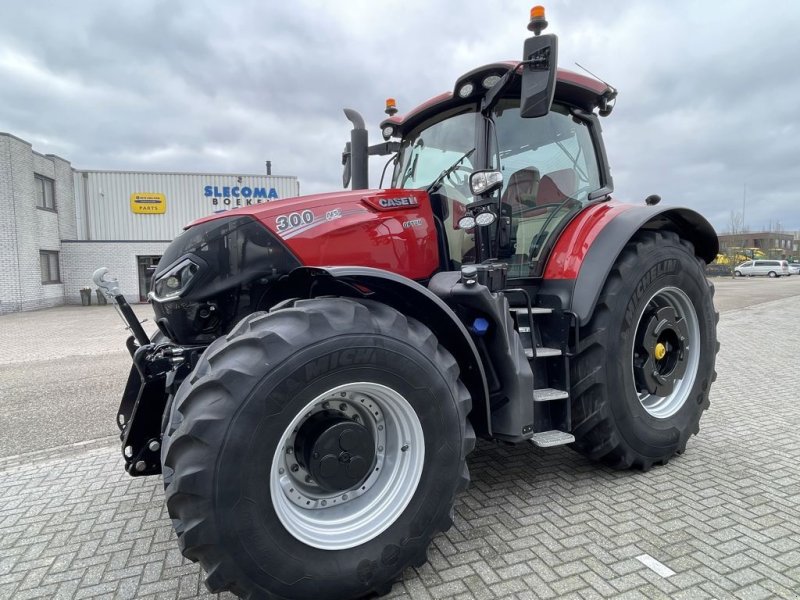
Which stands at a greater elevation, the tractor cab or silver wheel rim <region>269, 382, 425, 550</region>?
the tractor cab

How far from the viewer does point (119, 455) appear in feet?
13.6

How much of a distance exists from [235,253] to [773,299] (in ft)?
77.7

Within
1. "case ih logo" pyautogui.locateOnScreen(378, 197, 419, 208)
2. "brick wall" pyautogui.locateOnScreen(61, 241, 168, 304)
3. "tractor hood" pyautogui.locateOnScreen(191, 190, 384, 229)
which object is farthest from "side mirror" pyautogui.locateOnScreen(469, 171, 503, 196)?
"brick wall" pyautogui.locateOnScreen(61, 241, 168, 304)

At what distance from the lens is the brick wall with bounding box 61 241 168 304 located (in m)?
20.7

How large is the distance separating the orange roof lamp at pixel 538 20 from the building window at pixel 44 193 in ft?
72.9

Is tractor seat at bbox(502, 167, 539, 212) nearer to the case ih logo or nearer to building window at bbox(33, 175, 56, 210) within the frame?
the case ih logo

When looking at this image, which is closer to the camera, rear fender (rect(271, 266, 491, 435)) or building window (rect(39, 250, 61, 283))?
rear fender (rect(271, 266, 491, 435))

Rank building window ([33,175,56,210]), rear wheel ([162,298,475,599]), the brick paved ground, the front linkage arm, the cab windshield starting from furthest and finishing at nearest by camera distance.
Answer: building window ([33,175,56,210])
the cab windshield
the front linkage arm
the brick paved ground
rear wheel ([162,298,475,599])

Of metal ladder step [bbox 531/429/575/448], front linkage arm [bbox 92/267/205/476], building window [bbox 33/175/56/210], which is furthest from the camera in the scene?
building window [bbox 33/175/56/210]

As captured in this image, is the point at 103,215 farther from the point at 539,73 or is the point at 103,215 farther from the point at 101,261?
the point at 539,73

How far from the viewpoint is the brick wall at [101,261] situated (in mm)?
20734

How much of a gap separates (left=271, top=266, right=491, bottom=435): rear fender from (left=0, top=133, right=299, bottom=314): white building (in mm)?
19509

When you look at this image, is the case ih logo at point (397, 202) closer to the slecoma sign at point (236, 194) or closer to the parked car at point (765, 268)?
the slecoma sign at point (236, 194)

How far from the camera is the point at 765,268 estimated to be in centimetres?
4347
